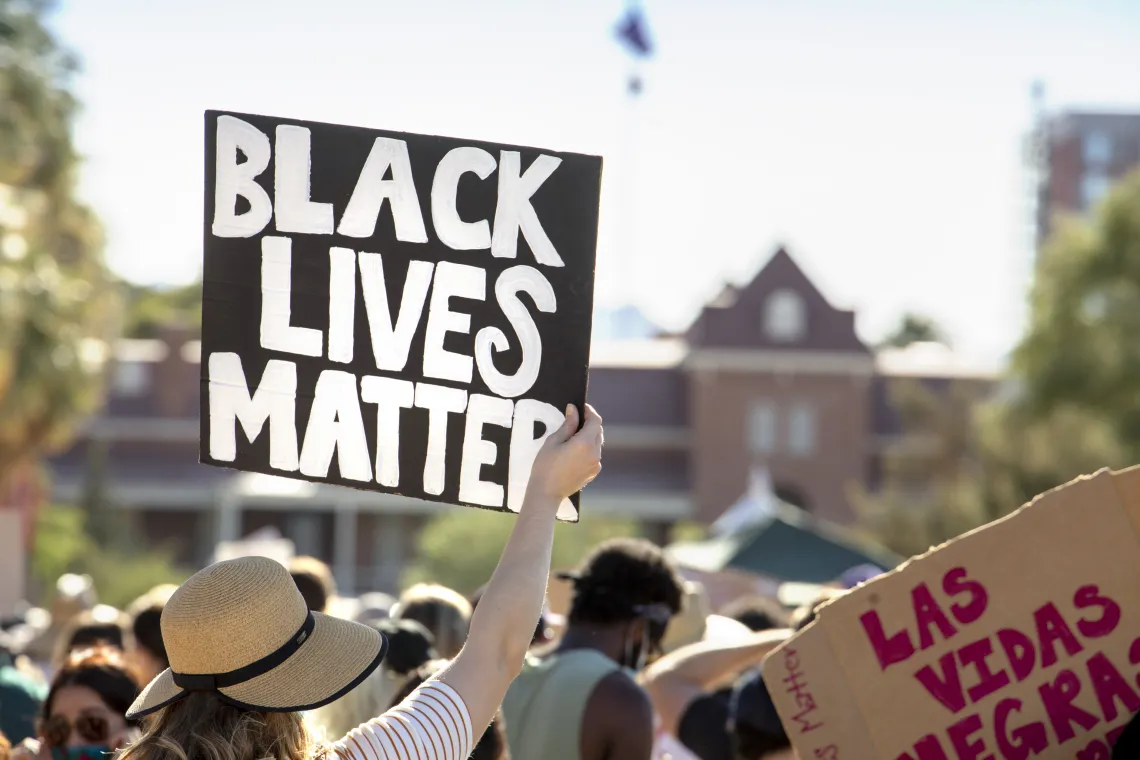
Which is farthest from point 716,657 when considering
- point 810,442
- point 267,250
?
point 810,442

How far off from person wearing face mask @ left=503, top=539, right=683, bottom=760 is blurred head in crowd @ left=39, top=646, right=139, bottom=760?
95cm

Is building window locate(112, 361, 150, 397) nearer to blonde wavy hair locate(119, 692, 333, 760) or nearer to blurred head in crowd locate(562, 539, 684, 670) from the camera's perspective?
blurred head in crowd locate(562, 539, 684, 670)

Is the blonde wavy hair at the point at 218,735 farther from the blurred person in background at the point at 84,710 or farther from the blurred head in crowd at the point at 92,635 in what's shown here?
the blurred head in crowd at the point at 92,635

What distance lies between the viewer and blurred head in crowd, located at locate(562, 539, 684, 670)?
3918 mm

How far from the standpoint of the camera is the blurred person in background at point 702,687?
4574 millimetres

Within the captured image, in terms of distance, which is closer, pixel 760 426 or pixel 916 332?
pixel 760 426

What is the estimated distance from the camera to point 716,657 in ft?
15.1

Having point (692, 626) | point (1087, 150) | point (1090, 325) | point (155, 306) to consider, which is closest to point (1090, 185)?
point (1087, 150)

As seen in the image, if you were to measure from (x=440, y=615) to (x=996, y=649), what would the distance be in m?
2.55

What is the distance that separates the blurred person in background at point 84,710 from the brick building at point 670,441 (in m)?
39.5

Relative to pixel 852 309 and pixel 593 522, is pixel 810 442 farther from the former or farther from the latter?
pixel 593 522

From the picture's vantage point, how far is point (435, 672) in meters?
2.70

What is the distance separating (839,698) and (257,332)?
1330mm

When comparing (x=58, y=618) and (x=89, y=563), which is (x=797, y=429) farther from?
(x=58, y=618)
